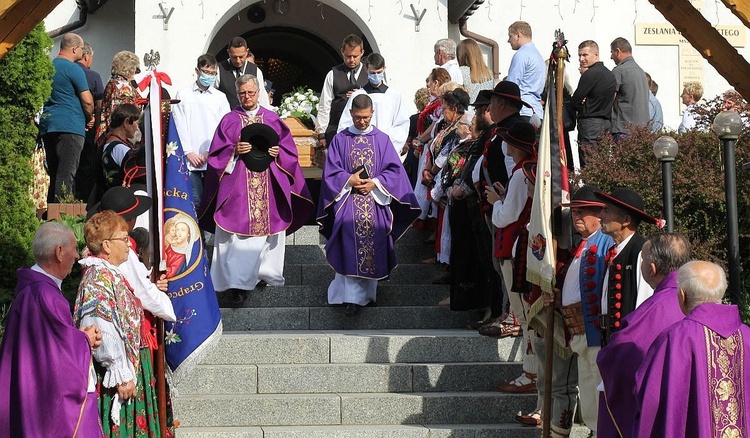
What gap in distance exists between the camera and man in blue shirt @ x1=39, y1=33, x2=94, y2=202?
12797 mm

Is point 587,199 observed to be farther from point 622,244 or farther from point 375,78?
point 375,78

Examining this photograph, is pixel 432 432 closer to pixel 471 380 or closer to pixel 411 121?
pixel 471 380

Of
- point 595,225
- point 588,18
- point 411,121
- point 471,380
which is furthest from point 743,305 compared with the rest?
point 588,18

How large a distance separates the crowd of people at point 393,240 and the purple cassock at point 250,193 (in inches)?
0.7

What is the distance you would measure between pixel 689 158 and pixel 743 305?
1682mm

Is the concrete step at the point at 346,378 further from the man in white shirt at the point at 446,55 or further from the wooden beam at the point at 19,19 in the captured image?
the man in white shirt at the point at 446,55

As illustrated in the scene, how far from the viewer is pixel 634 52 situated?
62.9 feet

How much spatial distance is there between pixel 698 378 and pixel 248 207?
5710 millimetres

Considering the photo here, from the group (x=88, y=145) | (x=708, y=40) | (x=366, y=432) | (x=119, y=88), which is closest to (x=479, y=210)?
(x=366, y=432)

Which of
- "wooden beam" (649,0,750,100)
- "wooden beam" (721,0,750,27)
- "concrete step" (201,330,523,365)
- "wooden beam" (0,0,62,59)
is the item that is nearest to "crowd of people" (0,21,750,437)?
"concrete step" (201,330,523,365)

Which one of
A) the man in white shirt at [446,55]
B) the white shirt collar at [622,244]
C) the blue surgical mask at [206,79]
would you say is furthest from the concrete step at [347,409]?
the man in white shirt at [446,55]

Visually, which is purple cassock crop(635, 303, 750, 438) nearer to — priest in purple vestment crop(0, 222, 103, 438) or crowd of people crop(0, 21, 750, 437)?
crowd of people crop(0, 21, 750, 437)

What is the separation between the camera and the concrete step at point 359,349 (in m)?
9.93

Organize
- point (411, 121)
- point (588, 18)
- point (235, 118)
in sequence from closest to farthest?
point (235, 118) → point (411, 121) → point (588, 18)
